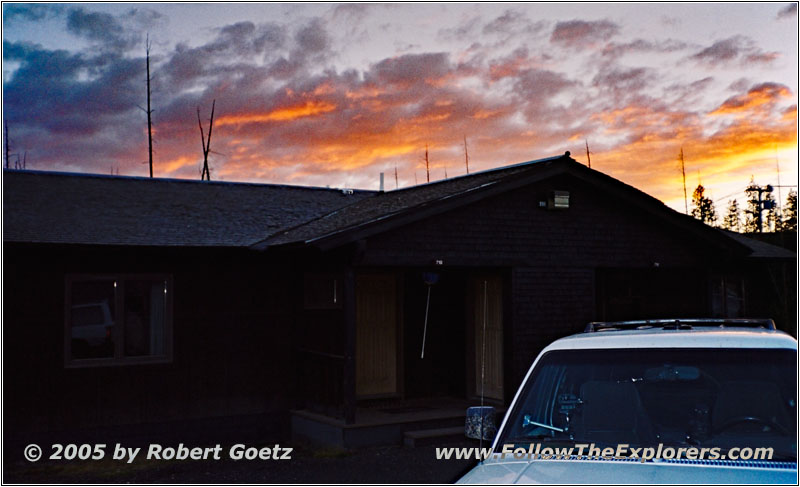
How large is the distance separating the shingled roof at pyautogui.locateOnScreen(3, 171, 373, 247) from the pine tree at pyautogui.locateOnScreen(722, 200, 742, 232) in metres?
32.8

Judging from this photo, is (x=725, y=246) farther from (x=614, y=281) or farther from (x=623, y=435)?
(x=623, y=435)

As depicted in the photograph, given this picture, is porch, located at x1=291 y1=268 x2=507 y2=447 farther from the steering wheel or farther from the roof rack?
the steering wheel

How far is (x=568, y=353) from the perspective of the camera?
4.74 meters

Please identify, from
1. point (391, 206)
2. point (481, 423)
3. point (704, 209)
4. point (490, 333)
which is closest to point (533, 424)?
point (481, 423)

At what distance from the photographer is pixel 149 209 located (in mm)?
14539

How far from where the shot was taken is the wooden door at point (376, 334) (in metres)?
15.2

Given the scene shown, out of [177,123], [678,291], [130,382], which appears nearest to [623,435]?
[130,382]

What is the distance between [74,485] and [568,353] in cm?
813

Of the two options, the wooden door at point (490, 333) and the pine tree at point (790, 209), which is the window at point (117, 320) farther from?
the pine tree at point (790, 209)

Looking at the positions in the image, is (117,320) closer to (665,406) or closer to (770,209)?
(665,406)

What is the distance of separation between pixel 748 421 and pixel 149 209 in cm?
1199

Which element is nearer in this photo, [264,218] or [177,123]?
[264,218]

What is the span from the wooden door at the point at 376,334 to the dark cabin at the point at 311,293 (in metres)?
0.04

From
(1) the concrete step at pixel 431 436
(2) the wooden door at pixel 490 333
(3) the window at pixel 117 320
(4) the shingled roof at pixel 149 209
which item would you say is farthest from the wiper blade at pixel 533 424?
(2) the wooden door at pixel 490 333
